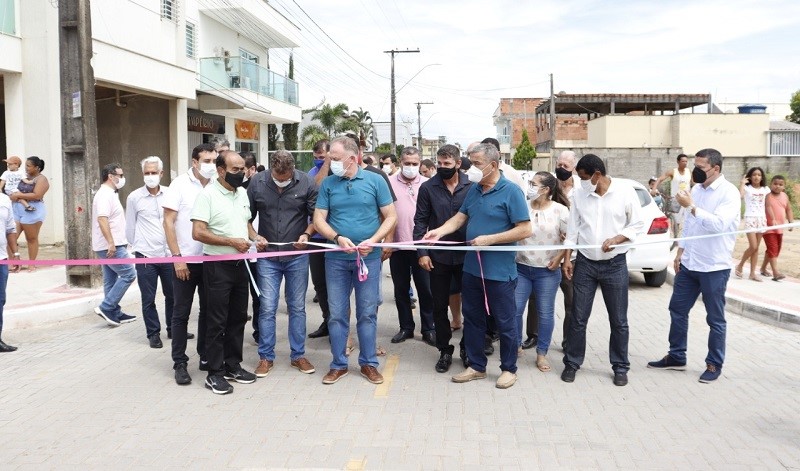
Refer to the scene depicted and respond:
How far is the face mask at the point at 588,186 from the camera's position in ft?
19.5

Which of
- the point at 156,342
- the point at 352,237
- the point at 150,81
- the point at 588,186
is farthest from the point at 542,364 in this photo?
the point at 150,81

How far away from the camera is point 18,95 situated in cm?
1442

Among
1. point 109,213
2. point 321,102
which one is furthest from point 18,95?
point 321,102

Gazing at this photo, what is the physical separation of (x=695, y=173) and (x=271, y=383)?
413cm

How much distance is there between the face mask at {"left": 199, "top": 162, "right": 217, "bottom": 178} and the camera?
6.24 meters

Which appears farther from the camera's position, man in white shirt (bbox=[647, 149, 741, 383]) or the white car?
the white car

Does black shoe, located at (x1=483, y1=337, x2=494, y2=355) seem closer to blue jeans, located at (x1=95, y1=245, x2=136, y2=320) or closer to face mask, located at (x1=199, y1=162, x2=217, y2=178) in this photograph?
face mask, located at (x1=199, y1=162, x2=217, y2=178)

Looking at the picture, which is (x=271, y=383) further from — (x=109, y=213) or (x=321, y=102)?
(x=321, y=102)

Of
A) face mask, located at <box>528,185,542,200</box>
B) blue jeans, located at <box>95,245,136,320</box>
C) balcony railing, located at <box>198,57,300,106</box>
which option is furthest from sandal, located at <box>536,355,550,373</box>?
balcony railing, located at <box>198,57,300,106</box>

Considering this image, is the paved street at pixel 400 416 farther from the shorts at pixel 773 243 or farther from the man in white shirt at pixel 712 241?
the shorts at pixel 773 243

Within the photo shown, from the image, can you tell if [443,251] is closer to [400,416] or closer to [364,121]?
[400,416]

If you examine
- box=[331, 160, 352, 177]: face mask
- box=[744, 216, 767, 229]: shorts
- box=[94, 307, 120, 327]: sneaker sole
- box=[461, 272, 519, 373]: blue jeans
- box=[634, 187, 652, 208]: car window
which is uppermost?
box=[331, 160, 352, 177]: face mask

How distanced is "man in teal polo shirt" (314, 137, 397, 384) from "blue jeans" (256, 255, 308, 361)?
1.28 ft

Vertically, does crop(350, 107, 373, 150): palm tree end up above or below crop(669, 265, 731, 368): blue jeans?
above
